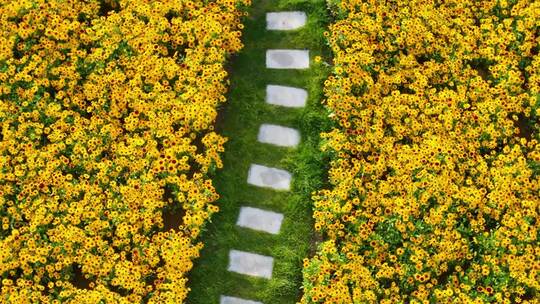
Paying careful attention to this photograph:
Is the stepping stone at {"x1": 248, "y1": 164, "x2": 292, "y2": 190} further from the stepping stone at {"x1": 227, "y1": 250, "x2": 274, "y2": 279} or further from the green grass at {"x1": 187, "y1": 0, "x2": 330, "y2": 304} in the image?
the stepping stone at {"x1": 227, "y1": 250, "x2": 274, "y2": 279}

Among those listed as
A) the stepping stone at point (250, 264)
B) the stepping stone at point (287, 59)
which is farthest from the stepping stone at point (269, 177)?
the stepping stone at point (287, 59)

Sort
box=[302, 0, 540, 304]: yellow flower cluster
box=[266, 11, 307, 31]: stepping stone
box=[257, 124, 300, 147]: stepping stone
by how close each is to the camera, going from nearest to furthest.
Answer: box=[302, 0, 540, 304]: yellow flower cluster, box=[257, 124, 300, 147]: stepping stone, box=[266, 11, 307, 31]: stepping stone

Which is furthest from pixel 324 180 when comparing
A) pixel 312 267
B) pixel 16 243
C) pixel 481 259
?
pixel 16 243

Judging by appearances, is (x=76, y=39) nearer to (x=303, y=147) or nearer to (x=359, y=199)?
(x=303, y=147)

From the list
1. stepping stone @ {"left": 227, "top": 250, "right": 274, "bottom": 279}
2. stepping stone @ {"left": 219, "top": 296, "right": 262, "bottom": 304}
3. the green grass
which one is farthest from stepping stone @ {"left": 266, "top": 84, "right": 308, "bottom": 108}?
stepping stone @ {"left": 219, "top": 296, "right": 262, "bottom": 304}

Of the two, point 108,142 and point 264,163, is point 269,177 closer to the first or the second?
point 264,163

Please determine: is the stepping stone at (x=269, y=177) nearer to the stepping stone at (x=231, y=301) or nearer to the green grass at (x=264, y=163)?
the green grass at (x=264, y=163)
